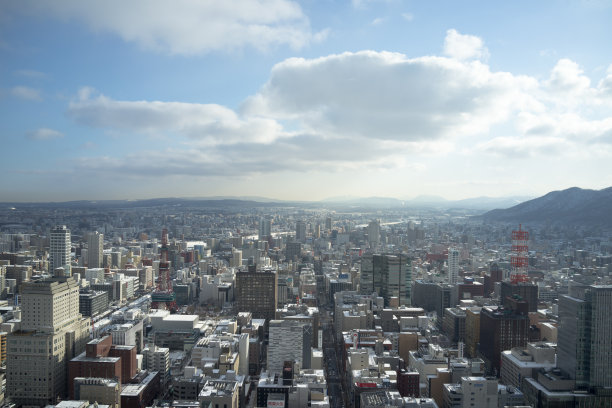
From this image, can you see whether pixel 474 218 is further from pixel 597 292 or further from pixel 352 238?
pixel 597 292

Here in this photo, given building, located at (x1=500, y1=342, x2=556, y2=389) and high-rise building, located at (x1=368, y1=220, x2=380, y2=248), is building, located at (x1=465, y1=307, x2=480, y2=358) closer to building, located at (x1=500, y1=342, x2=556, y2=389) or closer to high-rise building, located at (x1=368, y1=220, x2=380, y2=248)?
building, located at (x1=500, y1=342, x2=556, y2=389)

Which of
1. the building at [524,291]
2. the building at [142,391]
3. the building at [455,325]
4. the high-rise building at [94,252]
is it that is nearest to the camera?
the building at [142,391]

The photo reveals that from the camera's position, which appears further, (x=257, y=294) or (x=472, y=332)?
(x=257, y=294)

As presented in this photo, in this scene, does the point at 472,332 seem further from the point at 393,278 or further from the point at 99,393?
the point at 99,393

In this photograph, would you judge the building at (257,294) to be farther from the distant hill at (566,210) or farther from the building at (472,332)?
the distant hill at (566,210)

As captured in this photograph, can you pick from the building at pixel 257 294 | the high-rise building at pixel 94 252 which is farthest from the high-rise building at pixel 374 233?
the building at pixel 257 294

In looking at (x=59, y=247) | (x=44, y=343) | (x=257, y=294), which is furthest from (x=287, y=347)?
(x=59, y=247)

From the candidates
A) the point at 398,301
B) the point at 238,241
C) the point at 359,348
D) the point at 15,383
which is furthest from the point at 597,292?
the point at 238,241
